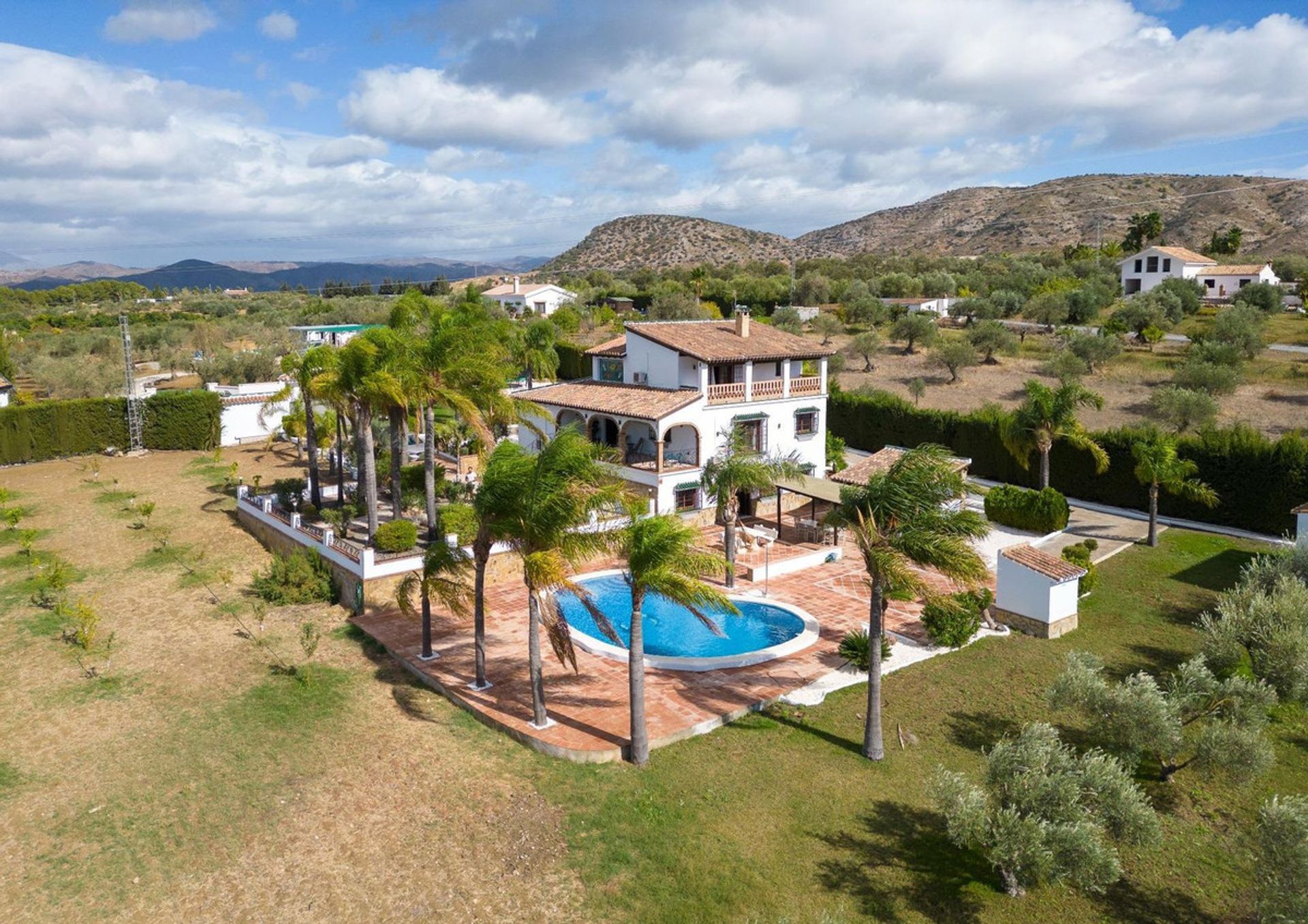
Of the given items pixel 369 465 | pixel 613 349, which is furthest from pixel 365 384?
pixel 613 349

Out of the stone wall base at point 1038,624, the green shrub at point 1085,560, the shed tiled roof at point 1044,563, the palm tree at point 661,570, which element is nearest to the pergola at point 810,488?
the green shrub at point 1085,560

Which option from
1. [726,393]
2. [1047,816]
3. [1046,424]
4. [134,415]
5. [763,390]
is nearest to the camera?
[1047,816]

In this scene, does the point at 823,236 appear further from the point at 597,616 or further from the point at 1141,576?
the point at 597,616

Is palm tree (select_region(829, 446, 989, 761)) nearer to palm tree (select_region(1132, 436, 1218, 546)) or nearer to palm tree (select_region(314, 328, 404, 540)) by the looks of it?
palm tree (select_region(314, 328, 404, 540))

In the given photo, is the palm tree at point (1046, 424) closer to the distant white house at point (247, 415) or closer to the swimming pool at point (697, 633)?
the swimming pool at point (697, 633)

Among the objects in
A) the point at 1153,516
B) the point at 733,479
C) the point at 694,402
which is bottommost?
the point at 1153,516

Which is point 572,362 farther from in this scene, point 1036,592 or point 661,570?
point 661,570
